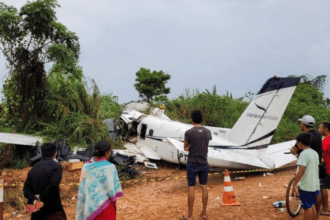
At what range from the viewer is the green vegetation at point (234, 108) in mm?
17531

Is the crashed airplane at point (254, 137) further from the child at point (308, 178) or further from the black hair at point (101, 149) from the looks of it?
the black hair at point (101, 149)

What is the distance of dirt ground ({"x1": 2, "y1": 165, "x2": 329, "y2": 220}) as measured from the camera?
6.66m

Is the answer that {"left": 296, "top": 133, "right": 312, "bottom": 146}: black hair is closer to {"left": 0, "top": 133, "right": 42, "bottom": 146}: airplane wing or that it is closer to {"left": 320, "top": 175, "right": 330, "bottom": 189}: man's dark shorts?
{"left": 320, "top": 175, "right": 330, "bottom": 189}: man's dark shorts

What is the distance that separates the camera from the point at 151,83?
1056 inches

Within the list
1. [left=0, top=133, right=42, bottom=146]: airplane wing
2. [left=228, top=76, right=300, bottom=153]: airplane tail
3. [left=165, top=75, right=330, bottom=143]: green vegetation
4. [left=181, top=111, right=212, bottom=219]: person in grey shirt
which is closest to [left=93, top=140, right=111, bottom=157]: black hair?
[left=181, top=111, right=212, bottom=219]: person in grey shirt

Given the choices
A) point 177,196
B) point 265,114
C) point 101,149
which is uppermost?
point 265,114

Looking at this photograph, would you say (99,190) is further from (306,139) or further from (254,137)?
(254,137)

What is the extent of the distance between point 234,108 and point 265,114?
1018 cm

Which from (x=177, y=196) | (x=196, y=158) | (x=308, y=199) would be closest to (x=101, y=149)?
(x=196, y=158)

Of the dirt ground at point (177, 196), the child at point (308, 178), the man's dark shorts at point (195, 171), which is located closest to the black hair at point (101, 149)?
the man's dark shorts at point (195, 171)

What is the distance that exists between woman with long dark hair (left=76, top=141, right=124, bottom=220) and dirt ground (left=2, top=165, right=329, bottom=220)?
3046 mm

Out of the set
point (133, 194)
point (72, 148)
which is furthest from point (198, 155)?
point (72, 148)

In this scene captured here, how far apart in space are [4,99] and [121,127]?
5.53 meters

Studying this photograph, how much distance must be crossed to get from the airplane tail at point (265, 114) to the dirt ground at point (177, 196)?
3.99ft
